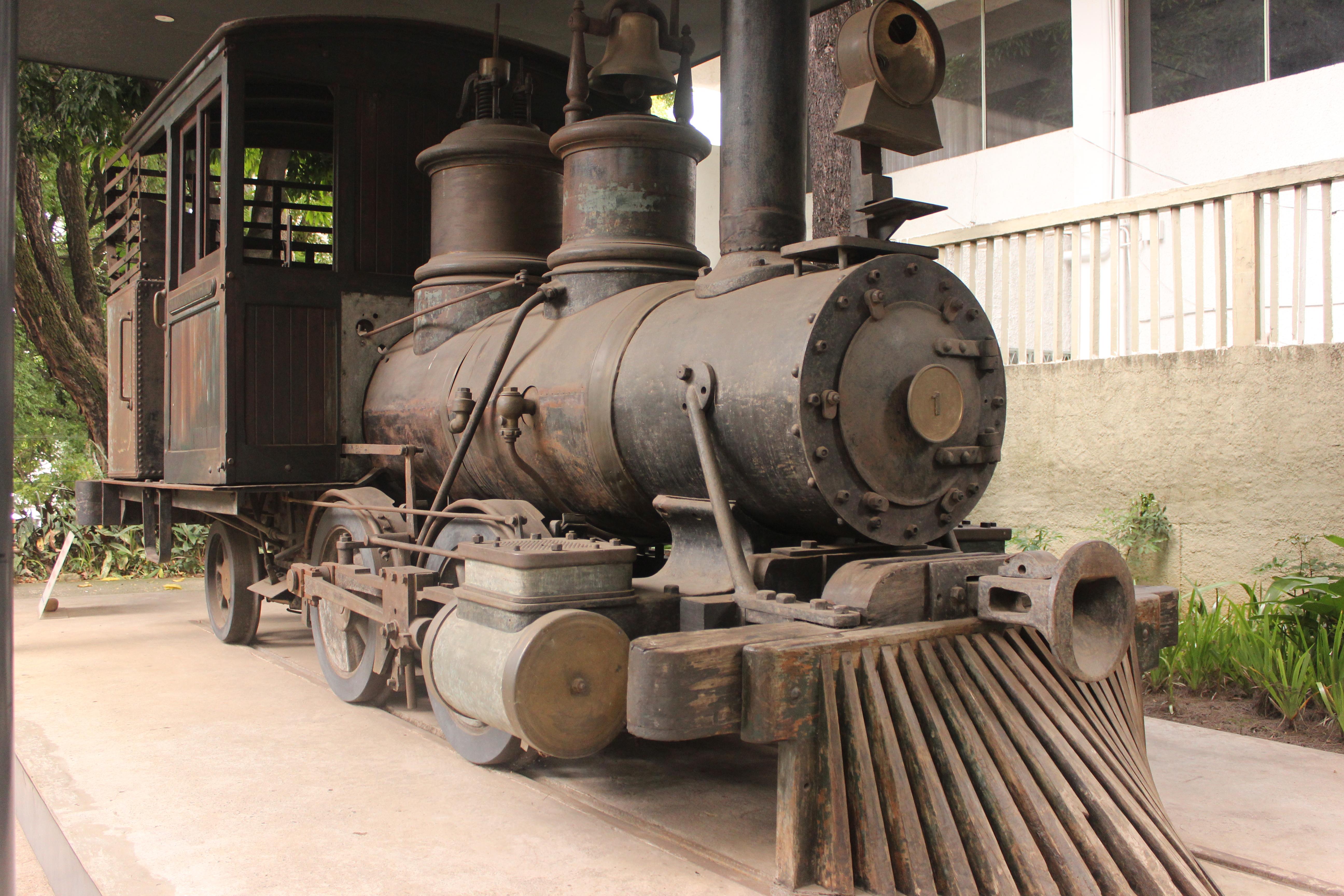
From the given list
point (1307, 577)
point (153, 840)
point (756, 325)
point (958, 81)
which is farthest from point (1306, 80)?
point (153, 840)

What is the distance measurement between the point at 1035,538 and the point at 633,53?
3885 mm

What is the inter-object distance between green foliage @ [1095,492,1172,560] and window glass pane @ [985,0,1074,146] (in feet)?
16.9

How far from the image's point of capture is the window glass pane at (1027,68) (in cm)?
990

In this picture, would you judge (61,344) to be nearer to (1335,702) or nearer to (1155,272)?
(1155,272)

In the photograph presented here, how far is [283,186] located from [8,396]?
5.05 m

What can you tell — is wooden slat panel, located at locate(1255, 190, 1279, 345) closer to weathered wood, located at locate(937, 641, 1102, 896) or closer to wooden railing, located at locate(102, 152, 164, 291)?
weathered wood, located at locate(937, 641, 1102, 896)

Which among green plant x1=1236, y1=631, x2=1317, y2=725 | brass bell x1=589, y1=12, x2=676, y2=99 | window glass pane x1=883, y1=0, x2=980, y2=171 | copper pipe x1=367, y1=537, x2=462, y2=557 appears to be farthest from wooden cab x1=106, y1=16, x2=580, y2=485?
window glass pane x1=883, y1=0, x2=980, y2=171

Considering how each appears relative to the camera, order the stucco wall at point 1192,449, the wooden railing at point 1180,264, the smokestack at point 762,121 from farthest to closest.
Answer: the wooden railing at point 1180,264
the stucco wall at point 1192,449
the smokestack at point 762,121

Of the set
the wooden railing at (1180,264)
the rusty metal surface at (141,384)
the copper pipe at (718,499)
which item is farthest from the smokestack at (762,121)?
the rusty metal surface at (141,384)

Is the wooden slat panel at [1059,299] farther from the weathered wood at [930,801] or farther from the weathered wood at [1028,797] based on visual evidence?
the weathered wood at [930,801]

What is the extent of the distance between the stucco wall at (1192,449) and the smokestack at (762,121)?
1.97m

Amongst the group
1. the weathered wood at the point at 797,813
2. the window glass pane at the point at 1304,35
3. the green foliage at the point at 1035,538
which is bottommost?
the weathered wood at the point at 797,813

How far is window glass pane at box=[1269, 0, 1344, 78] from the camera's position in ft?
27.0

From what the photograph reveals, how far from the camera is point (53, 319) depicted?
31.4ft
